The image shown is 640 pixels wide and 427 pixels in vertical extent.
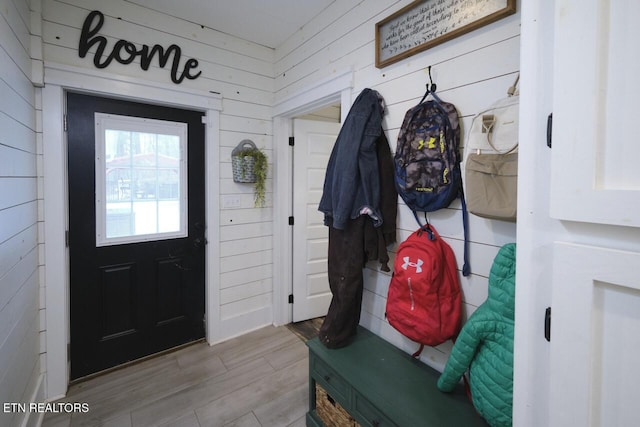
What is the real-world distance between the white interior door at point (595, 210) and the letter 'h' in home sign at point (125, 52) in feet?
7.64

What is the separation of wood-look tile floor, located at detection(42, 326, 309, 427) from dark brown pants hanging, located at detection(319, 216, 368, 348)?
1.85ft

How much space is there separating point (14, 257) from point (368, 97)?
6.33 ft

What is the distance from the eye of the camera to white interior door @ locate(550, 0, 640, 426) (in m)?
0.52

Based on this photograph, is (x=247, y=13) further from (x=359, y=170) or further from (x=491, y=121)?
(x=491, y=121)

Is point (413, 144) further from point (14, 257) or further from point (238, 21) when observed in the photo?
point (14, 257)

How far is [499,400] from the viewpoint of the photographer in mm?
975

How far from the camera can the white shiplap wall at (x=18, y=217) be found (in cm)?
123

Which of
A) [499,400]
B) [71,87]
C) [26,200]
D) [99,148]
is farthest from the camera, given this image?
[99,148]

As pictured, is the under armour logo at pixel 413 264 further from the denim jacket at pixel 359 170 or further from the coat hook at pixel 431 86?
the coat hook at pixel 431 86

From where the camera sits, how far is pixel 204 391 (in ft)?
6.27

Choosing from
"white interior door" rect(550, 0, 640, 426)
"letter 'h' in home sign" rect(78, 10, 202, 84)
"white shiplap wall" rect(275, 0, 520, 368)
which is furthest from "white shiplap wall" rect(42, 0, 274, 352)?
"white interior door" rect(550, 0, 640, 426)

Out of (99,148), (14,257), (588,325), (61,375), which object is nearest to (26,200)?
(14,257)

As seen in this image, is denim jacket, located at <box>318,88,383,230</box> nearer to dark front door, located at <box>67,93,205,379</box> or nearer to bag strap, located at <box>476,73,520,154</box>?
bag strap, located at <box>476,73,520,154</box>

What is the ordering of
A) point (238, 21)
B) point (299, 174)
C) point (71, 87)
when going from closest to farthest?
point (71, 87) < point (238, 21) < point (299, 174)
